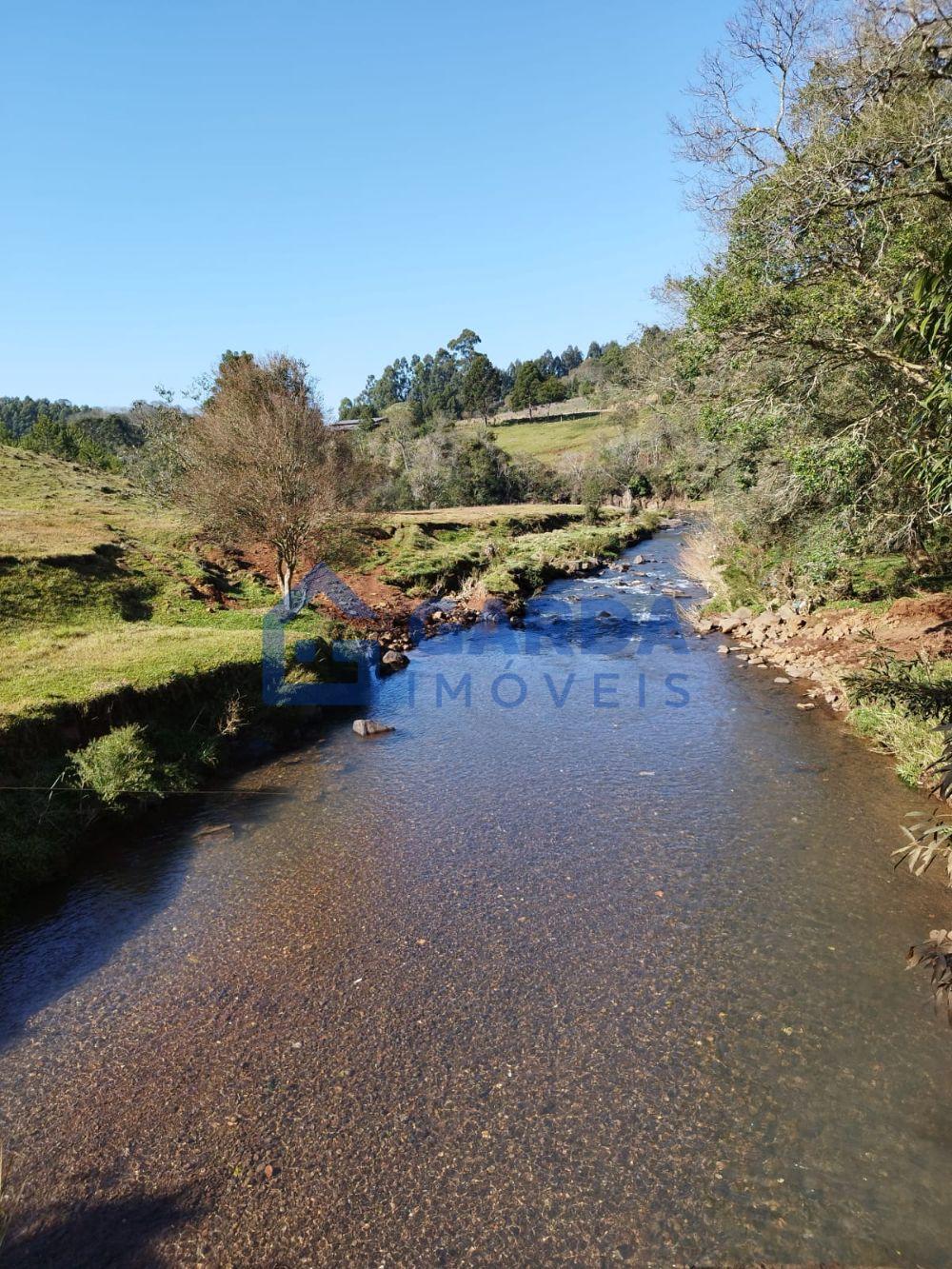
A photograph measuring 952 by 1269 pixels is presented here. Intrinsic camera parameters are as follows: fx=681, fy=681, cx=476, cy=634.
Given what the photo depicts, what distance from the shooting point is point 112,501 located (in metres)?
43.7

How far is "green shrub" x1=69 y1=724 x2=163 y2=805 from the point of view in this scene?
12.5 meters

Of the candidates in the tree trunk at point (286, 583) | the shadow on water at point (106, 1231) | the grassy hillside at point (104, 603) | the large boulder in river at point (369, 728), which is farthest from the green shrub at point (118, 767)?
the tree trunk at point (286, 583)

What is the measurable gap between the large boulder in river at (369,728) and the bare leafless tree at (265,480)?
1101 centimetres

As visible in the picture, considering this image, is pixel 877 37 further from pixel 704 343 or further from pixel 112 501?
pixel 112 501

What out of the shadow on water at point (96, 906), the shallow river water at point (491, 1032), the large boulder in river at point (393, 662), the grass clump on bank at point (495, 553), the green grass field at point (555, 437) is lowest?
the shallow river water at point (491, 1032)

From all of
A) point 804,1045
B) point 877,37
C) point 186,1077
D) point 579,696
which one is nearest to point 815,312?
point 877,37

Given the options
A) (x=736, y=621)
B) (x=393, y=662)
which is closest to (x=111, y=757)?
(x=393, y=662)

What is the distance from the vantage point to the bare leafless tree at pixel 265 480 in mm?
26000

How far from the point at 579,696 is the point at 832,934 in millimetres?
11134

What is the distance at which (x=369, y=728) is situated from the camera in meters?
17.6

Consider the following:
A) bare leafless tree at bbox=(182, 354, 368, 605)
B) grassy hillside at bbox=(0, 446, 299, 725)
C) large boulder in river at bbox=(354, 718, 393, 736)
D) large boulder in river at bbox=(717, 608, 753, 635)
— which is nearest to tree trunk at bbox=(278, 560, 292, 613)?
bare leafless tree at bbox=(182, 354, 368, 605)

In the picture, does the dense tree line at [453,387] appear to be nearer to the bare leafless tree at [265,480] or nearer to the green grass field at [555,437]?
the green grass field at [555,437]

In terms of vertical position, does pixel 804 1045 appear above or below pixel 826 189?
below

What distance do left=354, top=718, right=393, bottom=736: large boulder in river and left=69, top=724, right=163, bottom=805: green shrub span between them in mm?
5098
